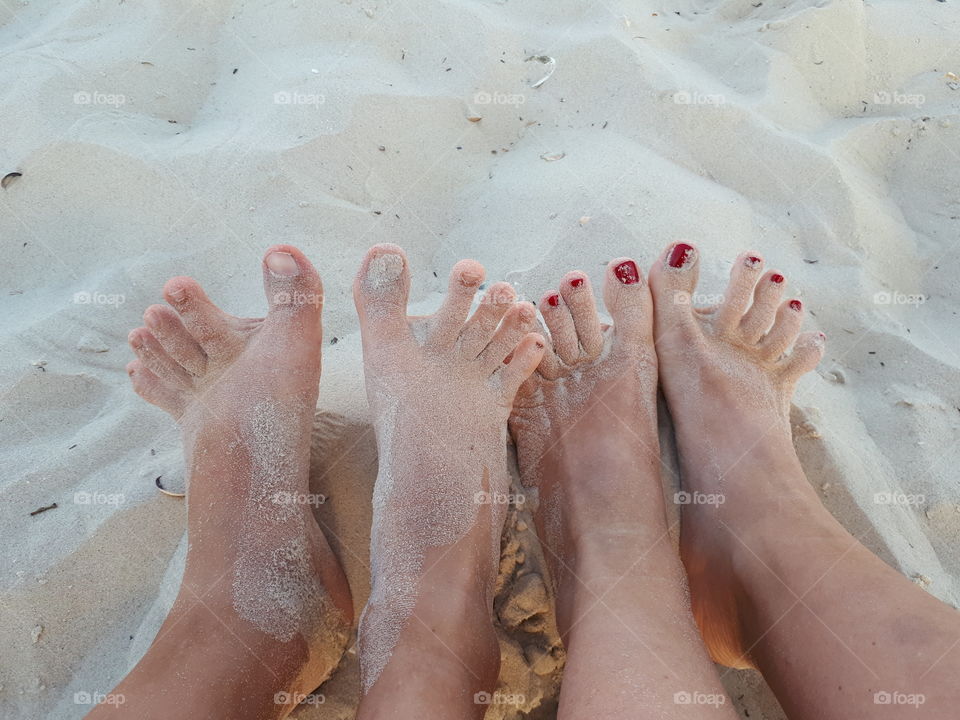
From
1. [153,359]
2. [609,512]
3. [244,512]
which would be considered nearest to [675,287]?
[609,512]

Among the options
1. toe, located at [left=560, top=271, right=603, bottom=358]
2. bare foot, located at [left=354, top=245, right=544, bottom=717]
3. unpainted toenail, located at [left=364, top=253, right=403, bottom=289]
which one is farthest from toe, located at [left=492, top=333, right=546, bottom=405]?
unpainted toenail, located at [left=364, top=253, right=403, bottom=289]

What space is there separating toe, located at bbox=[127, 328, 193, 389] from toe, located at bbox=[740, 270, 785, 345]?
150 centimetres

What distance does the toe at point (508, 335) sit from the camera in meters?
1.64

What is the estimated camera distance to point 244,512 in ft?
4.87

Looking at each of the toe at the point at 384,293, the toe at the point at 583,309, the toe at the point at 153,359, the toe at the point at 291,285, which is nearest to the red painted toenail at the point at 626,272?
the toe at the point at 583,309

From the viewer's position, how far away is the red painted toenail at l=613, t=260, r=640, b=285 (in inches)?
70.8

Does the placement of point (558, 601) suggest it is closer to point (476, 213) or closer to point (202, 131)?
point (476, 213)

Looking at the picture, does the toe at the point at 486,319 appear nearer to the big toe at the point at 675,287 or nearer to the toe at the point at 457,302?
the toe at the point at 457,302

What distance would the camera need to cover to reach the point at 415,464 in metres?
A: 1.54

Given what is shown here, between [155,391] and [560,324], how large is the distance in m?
1.05

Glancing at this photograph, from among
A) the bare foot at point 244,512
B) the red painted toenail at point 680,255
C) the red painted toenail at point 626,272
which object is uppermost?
the red painted toenail at point 680,255

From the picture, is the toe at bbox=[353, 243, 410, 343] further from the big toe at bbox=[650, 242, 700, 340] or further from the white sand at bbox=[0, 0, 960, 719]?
the big toe at bbox=[650, 242, 700, 340]

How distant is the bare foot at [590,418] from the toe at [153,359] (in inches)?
34.1

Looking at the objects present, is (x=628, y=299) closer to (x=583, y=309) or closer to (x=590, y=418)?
(x=583, y=309)
